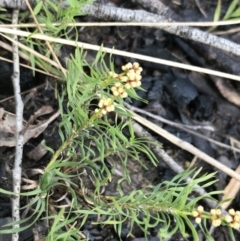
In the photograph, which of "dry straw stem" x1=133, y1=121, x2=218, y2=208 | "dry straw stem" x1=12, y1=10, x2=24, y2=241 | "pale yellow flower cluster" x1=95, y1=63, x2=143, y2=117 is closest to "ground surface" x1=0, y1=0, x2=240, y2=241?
"dry straw stem" x1=133, y1=121, x2=218, y2=208

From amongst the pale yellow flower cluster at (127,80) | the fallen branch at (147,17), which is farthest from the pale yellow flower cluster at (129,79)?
the fallen branch at (147,17)

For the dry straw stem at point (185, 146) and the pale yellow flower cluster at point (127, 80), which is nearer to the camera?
the pale yellow flower cluster at point (127, 80)

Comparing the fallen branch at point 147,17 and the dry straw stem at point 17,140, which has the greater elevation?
the fallen branch at point 147,17

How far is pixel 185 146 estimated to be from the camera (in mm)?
1945

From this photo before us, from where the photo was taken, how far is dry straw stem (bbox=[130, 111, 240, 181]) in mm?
1900

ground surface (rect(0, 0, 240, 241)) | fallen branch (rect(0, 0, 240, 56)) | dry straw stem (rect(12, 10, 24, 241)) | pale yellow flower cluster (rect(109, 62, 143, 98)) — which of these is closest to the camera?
pale yellow flower cluster (rect(109, 62, 143, 98))

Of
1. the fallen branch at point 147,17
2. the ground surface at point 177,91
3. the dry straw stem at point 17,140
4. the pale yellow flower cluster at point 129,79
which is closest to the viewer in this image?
the pale yellow flower cluster at point 129,79

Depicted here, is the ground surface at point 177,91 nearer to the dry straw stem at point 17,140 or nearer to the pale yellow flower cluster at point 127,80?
the dry straw stem at point 17,140

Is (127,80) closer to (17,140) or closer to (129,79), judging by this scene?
(129,79)

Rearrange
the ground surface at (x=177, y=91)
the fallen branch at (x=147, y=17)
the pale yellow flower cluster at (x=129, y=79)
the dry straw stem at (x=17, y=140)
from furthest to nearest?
1. the ground surface at (x=177, y=91)
2. the fallen branch at (x=147, y=17)
3. the dry straw stem at (x=17, y=140)
4. the pale yellow flower cluster at (x=129, y=79)

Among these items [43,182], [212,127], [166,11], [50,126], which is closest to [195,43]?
[166,11]

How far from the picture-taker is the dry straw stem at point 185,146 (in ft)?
6.23

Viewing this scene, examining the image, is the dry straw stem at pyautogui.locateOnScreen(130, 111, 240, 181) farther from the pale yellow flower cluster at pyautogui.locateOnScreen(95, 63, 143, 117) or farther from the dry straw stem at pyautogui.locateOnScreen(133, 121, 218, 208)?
the pale yellow flower cluster at pyautogui.locateOnScreen(95, 63, 143, 117)

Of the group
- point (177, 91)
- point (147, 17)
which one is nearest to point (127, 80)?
point (147, 17)
